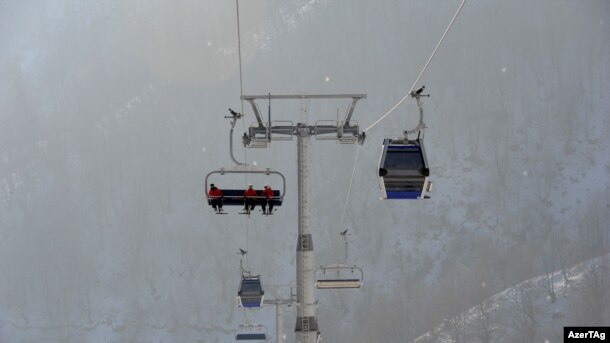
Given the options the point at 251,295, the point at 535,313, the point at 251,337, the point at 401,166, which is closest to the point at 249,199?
the point at 251,295

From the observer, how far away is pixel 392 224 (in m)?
98.9

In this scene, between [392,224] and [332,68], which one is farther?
[332,68]

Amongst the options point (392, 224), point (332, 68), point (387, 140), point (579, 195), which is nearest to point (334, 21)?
point (332, 68)

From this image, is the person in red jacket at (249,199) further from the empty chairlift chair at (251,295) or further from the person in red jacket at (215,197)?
the empty chairlift chair at (251,295)

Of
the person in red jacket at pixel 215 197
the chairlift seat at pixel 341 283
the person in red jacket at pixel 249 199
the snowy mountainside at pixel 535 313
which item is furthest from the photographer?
the snowy mountainside at pixel 535 313

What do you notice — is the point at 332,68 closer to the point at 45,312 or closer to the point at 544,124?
the point at 544,124

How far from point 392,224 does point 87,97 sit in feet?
183

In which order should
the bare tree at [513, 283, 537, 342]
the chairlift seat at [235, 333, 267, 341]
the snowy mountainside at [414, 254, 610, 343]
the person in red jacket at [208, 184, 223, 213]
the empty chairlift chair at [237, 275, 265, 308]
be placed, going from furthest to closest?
the snowy mountainside at [414, 254, 610, 343], the bare tree at [513, 283, 537, 342], the chairlift seat at [235, 333, 267, 341], the empty chairlift chair at [237, 275, 265, 308], the person in red jacket at [208, 184, 223, 213]

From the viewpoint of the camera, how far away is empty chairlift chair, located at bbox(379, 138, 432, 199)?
12938 mm

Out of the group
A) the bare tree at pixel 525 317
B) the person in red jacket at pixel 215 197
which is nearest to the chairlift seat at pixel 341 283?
the person in red jacket at pixel 215 197

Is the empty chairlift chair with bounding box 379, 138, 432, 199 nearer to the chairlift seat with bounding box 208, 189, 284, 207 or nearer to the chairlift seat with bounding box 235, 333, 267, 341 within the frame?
the chairlift seat with bounding box 208, 189, 284, 207

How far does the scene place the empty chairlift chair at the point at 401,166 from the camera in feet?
42.4

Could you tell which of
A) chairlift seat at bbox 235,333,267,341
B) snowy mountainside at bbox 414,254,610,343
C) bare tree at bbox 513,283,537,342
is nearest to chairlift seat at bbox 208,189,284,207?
chairlift seat at bbox 235,333,267,341

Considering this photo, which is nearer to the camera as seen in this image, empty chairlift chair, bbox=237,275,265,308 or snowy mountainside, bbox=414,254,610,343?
empty chairlift chair, bbox=237,275,265,308
